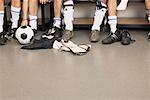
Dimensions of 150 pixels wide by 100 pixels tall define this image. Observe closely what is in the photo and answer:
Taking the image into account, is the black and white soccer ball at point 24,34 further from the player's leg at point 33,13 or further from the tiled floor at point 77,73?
the player's leg at point 33,13

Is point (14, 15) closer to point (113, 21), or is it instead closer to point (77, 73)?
point (113, 21)

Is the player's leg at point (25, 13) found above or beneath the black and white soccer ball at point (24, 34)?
above

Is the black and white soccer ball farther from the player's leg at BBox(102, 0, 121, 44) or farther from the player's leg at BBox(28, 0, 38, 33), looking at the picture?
the player's leg at BBox(102, 0, 121, 44)

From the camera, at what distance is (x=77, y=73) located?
89.0 inches

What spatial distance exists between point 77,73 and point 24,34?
905mm

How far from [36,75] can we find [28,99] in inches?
15.5

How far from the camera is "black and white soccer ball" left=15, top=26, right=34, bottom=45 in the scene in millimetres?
2939

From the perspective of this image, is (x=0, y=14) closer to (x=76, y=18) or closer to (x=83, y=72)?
(x=76, y=18)

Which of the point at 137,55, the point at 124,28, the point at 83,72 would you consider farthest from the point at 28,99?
the point at 124,28

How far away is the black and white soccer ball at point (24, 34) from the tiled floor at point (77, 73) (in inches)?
3.3

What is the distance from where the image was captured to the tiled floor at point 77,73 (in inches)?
75.5

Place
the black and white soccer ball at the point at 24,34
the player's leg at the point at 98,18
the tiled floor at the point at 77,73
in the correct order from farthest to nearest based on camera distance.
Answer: the player's leg at the point at 98,18 < the black and white soccer ball at the point at 24,34 < the tiled floor at the point at 77,73

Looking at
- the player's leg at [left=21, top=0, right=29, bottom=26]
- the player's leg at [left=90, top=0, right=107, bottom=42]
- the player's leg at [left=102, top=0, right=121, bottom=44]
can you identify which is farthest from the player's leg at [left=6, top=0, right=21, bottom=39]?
the player's leg at [left=102, top=0, right=121, bottom=44]

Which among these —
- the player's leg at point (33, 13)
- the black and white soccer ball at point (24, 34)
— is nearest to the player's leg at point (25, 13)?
the player's leg at point (33, 13)
